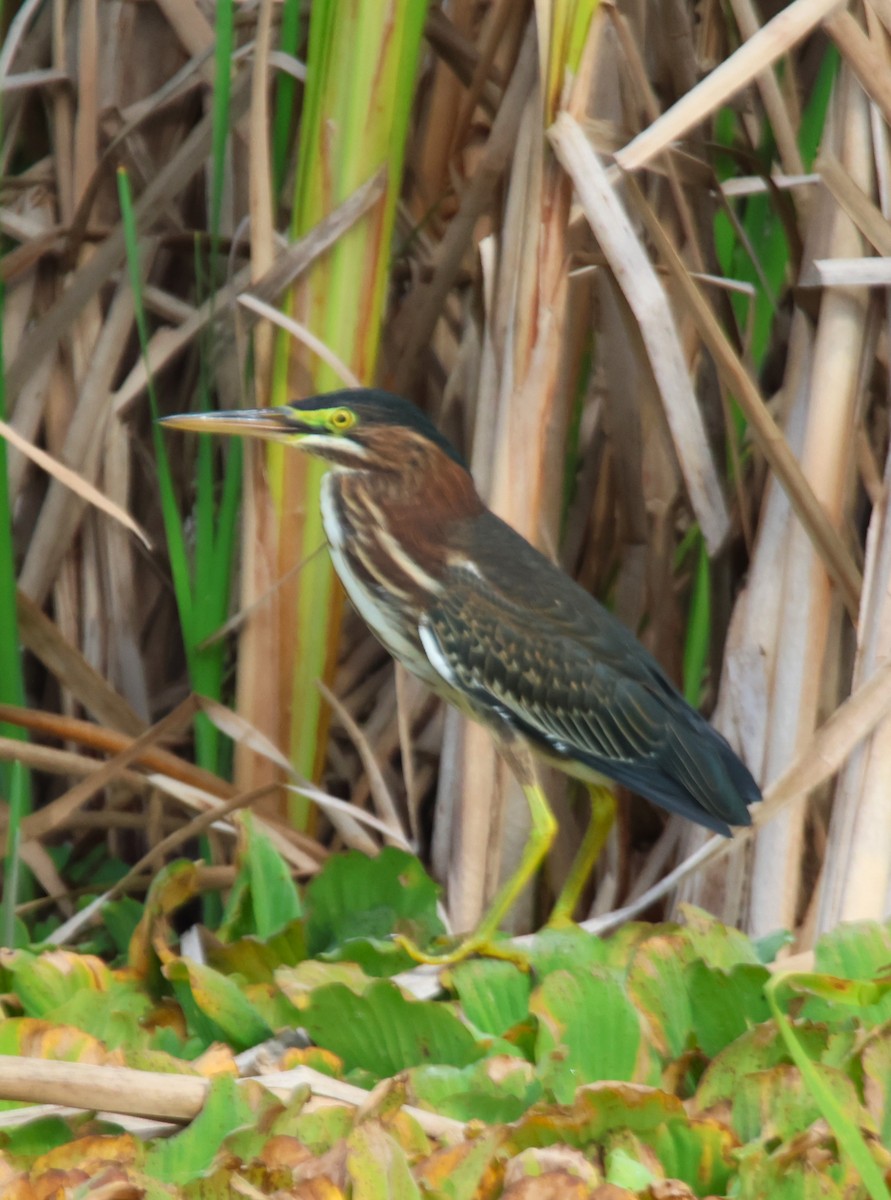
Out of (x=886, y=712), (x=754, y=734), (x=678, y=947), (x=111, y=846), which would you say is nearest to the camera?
(x=678, y=947)

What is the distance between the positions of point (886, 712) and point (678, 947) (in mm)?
329

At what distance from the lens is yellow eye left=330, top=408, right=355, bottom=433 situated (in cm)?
167

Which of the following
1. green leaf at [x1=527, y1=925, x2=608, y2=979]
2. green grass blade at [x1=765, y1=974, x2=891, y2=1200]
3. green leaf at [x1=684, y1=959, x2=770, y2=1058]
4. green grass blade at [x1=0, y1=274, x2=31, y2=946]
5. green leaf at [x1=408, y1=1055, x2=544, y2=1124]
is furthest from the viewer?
green grass blade at [x1=0, y1=274, x2=31, y2=946]

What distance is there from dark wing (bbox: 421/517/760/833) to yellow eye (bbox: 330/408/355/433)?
7.4 inches

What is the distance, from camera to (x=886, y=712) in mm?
1556

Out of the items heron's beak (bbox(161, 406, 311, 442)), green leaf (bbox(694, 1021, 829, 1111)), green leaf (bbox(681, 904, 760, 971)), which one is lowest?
green leaf (bbox(694, 1021, 829, 1111))

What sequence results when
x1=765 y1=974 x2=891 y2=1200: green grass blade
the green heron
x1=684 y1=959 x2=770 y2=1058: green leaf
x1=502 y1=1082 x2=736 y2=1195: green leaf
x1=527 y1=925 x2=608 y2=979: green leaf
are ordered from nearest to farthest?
x1=765 y1=974 x2=891 y2=1200: green grass blade → x1=502 y1=1082 x2=736 y2=1195: green leaf → x1=684 y1=959 x2=770 y2=1058: green leaf → x1=527 y1=925 x2=608 y2=979: green leaf → the green heron

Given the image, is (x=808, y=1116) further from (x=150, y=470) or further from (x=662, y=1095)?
(x=150, y=470)

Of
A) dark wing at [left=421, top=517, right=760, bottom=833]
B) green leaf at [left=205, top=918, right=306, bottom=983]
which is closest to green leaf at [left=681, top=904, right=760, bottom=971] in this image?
dark wing at [left=421, top=517, right=760, bottom=833]

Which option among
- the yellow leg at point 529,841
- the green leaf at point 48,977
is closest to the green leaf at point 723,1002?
the yellow leg at point 529,841

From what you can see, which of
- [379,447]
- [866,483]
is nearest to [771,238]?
[866,483]

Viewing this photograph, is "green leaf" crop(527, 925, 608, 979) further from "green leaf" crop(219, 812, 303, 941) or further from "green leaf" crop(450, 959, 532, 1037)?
"green leaf" crop(219, 812, 303, 941)

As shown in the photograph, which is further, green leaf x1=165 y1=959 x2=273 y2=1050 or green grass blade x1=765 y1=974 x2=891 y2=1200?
green leaf x1=165 y1=959 x2=273 y2=1050

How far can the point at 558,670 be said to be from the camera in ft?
5.78
